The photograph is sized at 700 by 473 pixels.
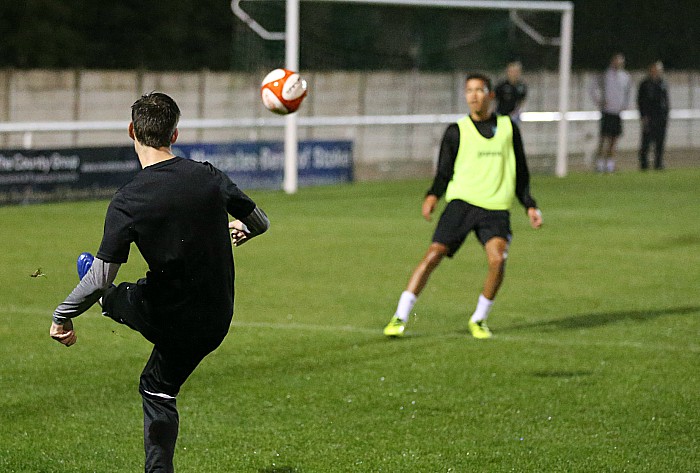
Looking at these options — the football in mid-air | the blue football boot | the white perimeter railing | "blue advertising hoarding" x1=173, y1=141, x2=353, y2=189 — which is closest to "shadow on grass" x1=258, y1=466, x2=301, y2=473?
the blue football boot

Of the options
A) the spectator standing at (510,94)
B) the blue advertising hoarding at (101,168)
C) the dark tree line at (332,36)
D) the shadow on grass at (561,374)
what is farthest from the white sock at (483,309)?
the spectator standing at (510,94)

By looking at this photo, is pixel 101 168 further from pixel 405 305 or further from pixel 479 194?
pixel 479 194

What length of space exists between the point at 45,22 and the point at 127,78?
283 cm

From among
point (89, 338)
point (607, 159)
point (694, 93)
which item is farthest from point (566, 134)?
point (89, 338)

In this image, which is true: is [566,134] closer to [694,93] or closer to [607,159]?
[607,159]

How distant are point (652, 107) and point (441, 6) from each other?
6.50 m

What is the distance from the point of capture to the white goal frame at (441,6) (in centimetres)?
2316

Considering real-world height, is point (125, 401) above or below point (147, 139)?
below

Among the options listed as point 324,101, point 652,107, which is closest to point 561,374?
point 324,101

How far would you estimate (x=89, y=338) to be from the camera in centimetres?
1066

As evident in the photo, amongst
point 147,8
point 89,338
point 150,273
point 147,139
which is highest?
point 147,8

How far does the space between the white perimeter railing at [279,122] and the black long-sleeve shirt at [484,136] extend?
1132 cm

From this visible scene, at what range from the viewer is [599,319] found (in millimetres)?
11766

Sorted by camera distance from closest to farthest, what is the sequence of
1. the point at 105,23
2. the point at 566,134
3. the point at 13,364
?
the point at 13,364 → the point at 566,134 → the point at 105,23
